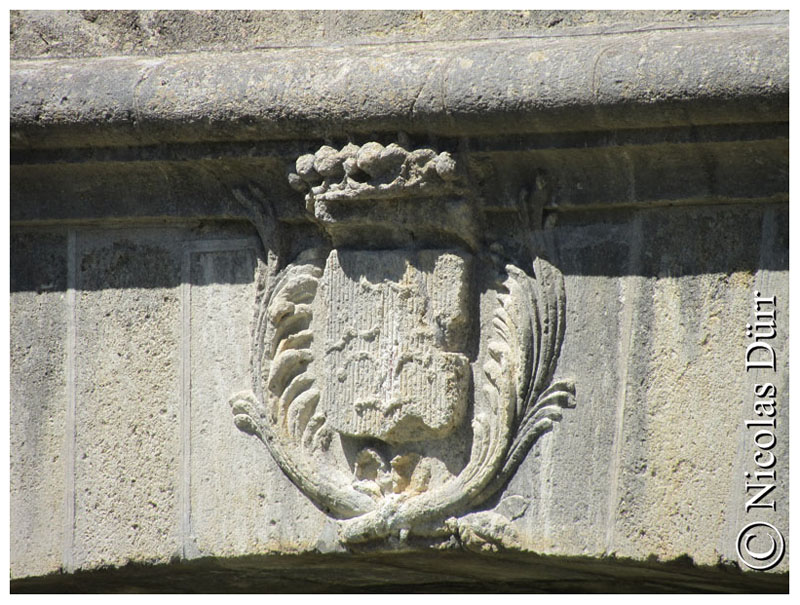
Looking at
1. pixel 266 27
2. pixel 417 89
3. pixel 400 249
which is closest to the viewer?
pixel 417 89

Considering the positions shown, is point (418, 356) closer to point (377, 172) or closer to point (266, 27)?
point (377, 172)

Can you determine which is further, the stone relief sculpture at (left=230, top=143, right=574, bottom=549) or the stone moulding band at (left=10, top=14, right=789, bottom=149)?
the stone relief sculpture at (left=230, top=143, right=574, bottom=549)

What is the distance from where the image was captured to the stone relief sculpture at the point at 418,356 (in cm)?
266

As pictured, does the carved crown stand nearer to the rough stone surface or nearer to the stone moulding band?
the stone moulding band

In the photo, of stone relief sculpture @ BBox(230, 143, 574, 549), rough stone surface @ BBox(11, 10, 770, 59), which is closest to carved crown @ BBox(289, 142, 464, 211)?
stone relief sculpture @ BBox(230, 143, 574, 549)

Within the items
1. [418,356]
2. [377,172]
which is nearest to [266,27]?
[377,172]

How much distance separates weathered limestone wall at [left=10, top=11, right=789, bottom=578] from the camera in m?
2.55

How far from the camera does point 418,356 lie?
2.68m

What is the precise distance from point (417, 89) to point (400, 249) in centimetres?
28

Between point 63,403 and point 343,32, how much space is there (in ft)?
2.65

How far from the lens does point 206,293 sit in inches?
112

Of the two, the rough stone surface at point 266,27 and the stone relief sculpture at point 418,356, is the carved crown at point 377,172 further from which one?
the rough stone surface at point 266,27

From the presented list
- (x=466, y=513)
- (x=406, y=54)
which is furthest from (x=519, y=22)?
(x=466, y=513)

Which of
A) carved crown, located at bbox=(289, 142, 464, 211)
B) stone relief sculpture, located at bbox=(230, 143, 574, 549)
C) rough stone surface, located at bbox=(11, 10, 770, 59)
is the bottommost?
stone relief sculpture, located at bbox=(230, 143, 574, 549)
